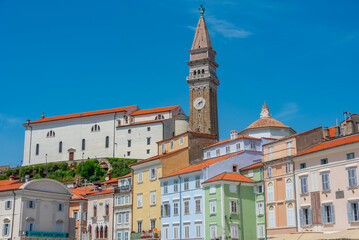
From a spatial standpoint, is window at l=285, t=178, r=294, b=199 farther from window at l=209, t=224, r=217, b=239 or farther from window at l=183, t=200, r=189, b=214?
window at l=183, t=200, r=189, b=214

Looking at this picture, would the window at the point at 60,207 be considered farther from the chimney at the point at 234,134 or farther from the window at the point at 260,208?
the window at the point at 260,208

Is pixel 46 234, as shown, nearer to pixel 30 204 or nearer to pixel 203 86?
pixel 30 204

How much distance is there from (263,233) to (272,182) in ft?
16.0

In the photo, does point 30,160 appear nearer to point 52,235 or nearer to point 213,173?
point 52,235

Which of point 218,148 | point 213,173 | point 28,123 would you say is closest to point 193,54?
point 28,123

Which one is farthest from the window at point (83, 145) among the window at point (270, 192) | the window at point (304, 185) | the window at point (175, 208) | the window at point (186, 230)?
the window at point (304, 185)

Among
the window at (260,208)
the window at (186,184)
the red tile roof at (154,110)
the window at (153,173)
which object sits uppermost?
the red tile roof at (154,110)

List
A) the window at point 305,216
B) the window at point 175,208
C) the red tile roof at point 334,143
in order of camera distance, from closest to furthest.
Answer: the red tile roof at point 334,143, the window at point 305,216, the window at point 175,208

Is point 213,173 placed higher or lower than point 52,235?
higher

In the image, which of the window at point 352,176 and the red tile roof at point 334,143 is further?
the red tile roof at point 334,143

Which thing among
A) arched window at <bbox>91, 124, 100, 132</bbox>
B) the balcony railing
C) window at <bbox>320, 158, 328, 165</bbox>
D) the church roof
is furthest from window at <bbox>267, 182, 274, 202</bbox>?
arched window at <bbox>91, 124, 100, 132</bbox>

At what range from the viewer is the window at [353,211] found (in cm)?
3938

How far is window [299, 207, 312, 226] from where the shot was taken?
43.2 meters

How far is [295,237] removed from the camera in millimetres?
41625
